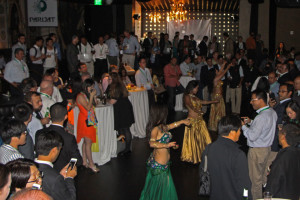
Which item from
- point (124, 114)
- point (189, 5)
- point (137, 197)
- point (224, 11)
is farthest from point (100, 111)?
point (224, 11)

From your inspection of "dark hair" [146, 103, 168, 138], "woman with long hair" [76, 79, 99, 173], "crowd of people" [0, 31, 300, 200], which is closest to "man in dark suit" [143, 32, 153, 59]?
"crowd of people" [0, 31, 300, 200]

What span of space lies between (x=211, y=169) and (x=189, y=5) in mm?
19430

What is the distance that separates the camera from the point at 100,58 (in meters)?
11.9

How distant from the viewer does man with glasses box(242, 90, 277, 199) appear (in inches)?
171

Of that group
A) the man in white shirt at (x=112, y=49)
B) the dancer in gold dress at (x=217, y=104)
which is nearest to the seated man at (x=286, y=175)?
the dancer in gold dress at (x=217, y=104)

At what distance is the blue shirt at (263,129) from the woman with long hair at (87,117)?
2.35 m

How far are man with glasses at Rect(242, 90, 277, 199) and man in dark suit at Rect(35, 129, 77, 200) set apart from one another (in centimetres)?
226

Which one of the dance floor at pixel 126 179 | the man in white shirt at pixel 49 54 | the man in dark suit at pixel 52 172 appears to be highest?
the man in white shirt at pixel 49 54

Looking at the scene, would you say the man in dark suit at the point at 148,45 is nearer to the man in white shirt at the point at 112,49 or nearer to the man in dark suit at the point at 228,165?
the man in white shirt at the point at 112,49

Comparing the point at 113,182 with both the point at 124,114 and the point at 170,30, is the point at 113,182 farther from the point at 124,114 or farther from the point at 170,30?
the point at 170,30

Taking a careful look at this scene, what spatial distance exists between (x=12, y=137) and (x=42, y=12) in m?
8.10

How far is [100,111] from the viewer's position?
20.3 feet

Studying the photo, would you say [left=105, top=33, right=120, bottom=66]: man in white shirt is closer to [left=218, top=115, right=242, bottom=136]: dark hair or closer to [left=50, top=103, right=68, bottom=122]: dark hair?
[left=50, top=103, right=68, bottom=122]: dark hair

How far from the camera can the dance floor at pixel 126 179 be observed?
5145 mm
